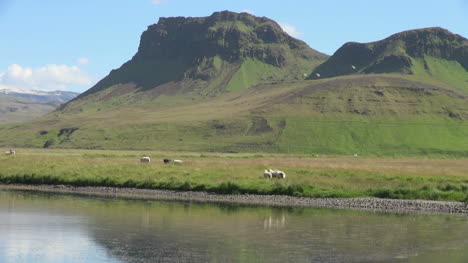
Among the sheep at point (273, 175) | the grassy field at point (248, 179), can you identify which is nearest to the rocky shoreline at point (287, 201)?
the grassy field at point (248, 179)

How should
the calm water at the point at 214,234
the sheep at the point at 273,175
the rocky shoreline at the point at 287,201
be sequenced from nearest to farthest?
the calm water at the point at 214,234 → the rocky shoreline at the point at 287,201 → the sheep at the point at 273,175

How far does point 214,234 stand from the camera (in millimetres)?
36500

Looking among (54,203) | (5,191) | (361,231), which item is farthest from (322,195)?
(5,191)

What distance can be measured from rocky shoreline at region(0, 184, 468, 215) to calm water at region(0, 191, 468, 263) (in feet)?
11.4

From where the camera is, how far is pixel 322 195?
A: 187ft

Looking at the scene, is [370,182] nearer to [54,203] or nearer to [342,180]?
[342,180]

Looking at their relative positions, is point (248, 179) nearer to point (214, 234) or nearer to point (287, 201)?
point (287, 201)

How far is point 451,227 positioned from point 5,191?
136 feet

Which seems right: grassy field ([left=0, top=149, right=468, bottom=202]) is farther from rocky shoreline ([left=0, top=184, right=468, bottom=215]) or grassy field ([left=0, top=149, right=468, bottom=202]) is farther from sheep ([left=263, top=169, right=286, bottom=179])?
rocky shoreline ([left=0, top=184, right=468, bottom=215])

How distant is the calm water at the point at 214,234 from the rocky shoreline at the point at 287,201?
349cm

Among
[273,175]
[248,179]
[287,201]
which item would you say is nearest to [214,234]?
[287,201]

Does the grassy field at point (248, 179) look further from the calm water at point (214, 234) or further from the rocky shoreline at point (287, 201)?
the calm water at point (214, 234)

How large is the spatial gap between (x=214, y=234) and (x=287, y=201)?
65.1 feet

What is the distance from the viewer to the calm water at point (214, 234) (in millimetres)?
30594
